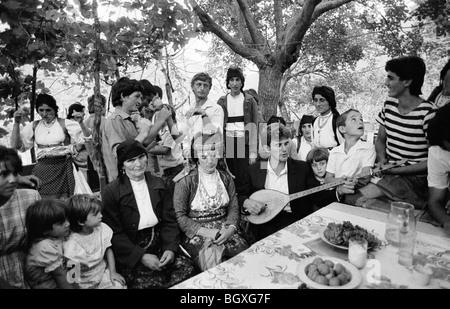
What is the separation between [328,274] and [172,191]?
1.56 meters

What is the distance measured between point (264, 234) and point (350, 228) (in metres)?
1.10

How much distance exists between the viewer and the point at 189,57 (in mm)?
4789

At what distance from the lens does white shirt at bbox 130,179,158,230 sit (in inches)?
89.9

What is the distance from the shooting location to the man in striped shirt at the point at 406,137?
2.42m

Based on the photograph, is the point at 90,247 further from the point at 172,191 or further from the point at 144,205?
the point at 172,191

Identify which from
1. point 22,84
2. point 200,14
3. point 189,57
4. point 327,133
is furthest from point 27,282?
point 200,14

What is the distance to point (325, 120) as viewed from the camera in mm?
3748

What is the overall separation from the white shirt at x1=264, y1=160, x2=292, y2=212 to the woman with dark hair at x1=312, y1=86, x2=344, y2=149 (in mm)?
1141

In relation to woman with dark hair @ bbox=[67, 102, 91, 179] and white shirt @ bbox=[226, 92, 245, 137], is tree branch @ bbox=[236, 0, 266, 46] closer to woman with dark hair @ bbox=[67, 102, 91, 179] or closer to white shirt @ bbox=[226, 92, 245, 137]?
white shirt @ bbox=[226, 92, 245, 137]

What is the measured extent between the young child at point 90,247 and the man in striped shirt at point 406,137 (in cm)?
206

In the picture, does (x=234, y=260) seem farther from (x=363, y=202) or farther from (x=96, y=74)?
(x=96, y=74)

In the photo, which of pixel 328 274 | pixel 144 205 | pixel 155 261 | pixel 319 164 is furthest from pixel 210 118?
pixel 328 274

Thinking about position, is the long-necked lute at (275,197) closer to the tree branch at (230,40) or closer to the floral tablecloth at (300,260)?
the floral tablecloth at (300,260)

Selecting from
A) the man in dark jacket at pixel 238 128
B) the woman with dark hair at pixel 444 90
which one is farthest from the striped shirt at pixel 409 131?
the man in dark jacket at pixel 238 128
